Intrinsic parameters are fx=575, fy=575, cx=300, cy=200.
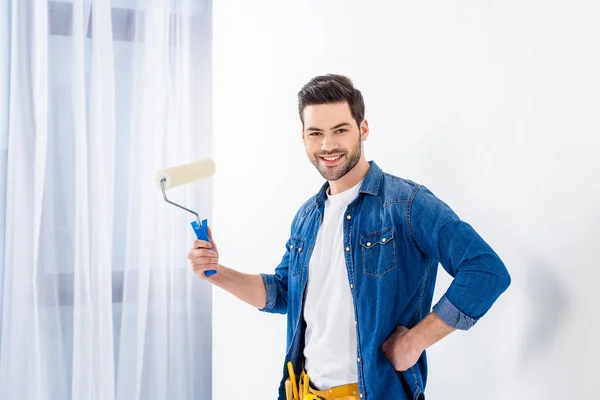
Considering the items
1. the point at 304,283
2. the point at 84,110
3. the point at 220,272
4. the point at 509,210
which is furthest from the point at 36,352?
the point at 509,210

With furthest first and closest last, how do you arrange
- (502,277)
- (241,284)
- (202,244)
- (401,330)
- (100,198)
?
(100,198) → (241,284) → (202,244) → (401,330) → (502,277)

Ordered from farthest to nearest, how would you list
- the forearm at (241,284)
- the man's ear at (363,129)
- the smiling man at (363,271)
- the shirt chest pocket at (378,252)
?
the forearm at (241,284)
the man's ear at (363,129)
the shirt chest pocket at (378,252)
the smiling man at (363,271)

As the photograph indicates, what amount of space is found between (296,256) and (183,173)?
347mm

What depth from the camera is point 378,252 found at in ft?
3.83

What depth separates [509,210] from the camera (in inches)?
42.2

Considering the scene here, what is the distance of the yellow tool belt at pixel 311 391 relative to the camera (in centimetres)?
118

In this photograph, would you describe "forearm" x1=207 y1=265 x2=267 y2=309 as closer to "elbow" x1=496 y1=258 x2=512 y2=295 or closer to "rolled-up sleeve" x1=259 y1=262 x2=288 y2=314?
"rolled-up sleeve" x1=259 y1=262 x2=288 y2=314

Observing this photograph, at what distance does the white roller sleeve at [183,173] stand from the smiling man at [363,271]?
159 mm

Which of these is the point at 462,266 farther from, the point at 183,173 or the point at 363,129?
the point at 183,173

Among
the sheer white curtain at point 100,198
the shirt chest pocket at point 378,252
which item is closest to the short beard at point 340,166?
the shirt chest pocket at point 378,252

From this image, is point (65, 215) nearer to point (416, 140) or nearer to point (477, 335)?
point (416, 140)

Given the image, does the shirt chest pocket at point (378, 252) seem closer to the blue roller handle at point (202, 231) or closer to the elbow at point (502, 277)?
the elbow at point (502, 277)

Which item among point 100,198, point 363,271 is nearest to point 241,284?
point 363,271

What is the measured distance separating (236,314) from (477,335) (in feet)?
4.34
